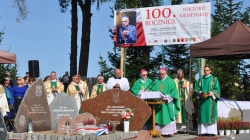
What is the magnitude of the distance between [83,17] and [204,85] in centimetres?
1150

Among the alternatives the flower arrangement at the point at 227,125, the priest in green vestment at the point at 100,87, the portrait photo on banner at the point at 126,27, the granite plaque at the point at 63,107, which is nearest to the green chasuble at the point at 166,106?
the flower arrangement at the point at 227,125

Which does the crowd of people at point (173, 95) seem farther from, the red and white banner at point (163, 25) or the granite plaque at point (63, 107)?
the red and white banner at point (163, 25)

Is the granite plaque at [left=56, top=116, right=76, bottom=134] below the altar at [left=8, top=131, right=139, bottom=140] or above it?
above

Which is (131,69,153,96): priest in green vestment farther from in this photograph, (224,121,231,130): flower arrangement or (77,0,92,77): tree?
(77,0,92,77): tree

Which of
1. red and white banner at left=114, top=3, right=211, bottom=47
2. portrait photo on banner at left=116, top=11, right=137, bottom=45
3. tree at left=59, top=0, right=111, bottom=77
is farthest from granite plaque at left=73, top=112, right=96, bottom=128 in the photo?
tree at left=59, top=0, right=111, bottom=77

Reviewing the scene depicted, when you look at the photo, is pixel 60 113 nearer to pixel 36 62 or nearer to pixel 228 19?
pixel 36 62

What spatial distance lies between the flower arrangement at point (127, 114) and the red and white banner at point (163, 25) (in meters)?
6.40

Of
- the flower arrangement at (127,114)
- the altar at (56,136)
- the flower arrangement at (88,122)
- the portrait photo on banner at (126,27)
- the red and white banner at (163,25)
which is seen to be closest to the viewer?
the altar at (56,136)

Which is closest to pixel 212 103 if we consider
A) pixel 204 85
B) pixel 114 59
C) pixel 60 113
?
pixel 204 85

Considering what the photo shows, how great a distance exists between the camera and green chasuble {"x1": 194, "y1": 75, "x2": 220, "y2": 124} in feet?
44.6

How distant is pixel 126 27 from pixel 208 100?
649cm

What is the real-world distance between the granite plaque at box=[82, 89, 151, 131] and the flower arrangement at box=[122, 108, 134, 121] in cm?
26

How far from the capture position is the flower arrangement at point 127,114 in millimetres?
12211

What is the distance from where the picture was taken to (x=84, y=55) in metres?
24.0
